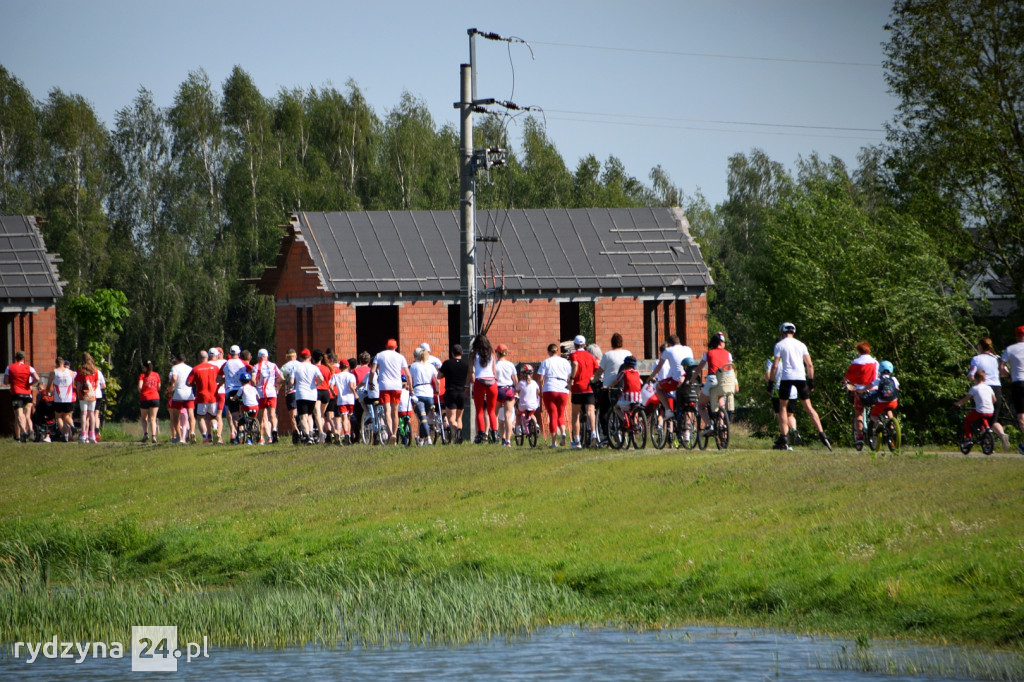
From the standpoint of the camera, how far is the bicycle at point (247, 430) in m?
27.5

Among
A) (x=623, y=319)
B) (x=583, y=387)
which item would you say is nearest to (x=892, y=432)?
(x=583, y=387)

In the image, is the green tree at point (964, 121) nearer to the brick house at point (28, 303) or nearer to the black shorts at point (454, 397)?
the black shorts at point (454, 397)

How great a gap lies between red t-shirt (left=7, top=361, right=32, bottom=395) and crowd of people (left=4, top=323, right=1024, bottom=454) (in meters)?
0.03

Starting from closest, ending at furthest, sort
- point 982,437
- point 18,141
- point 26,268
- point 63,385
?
point 982,437
point 63,385
point 26,268
point 18,141

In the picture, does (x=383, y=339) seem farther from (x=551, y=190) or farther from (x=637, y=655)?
(x=637, y=655)

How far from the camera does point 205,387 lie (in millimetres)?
26844

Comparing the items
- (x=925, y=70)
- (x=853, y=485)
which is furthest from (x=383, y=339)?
(x=853, y=485)

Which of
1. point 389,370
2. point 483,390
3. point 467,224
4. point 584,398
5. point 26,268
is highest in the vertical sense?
point 26,268

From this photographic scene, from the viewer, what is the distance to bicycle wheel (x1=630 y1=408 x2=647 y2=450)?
21.4 meters

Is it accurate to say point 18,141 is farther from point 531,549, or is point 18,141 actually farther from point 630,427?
point 531,549

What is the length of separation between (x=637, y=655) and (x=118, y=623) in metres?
5.01

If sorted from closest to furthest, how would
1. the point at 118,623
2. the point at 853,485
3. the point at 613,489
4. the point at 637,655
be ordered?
the point at 637,655, the point at 118,623, the point at 853,485, the point at 613,489

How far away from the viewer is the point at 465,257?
972 inches

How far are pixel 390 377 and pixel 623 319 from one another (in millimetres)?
17125
